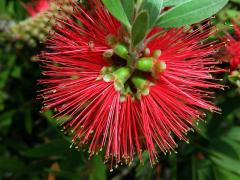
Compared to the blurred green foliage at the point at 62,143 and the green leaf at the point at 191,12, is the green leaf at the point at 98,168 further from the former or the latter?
the green leaf at the point at 191,12

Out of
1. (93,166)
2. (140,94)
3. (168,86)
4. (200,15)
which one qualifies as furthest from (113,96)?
(93,166)

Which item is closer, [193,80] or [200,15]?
[200,15]

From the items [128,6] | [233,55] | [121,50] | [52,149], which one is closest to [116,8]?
[128,6]

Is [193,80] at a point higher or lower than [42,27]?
lower

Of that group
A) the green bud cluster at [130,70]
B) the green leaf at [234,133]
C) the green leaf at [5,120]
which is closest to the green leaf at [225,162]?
the green leaf at [234,133]

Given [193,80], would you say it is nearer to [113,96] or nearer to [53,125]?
[113,96]

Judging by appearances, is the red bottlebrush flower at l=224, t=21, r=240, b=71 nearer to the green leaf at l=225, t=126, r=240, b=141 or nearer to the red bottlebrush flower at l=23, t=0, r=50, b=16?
the green leaf at l=225, t=126, r=240, b=141

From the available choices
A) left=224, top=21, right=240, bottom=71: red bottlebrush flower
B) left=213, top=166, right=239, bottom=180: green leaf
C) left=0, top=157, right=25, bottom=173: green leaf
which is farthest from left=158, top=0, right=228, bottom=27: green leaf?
left=0, top=157, right=25, bottom=173: green leaf
